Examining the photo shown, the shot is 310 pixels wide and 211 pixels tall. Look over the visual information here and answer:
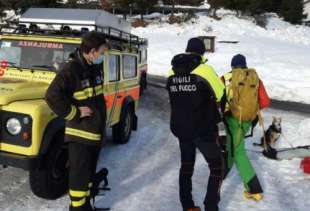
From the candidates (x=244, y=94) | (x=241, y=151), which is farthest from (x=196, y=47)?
(x=241, y=151)

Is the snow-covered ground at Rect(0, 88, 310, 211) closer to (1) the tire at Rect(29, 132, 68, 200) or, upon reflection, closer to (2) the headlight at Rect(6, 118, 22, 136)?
(1) the tire at Rect(29, 132, 68, 200)

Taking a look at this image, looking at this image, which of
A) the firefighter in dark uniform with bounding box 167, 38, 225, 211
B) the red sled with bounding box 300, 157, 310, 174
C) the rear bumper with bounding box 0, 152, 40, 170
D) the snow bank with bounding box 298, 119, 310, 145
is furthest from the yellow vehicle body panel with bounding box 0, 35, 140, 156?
the snow bank with bounding box 298, 119, 310, 145

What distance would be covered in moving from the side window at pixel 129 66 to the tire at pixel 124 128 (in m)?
0.64

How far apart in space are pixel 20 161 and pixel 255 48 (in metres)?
27.7

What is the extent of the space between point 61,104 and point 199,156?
4352 millimetres

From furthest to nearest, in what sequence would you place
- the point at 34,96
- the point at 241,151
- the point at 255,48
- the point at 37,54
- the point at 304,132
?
the point at 255,48 < the point at 304,132 < the point at 37,54 < the point at 241,151 < the point at 34,96

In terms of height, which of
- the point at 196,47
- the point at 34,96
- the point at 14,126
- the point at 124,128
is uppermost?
the point at 196,47

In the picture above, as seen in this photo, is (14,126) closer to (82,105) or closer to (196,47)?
(82,105)

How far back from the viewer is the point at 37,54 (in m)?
6.92

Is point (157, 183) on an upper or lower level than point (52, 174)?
lower

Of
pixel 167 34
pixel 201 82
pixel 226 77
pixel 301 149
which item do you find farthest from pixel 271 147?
pixel 167 34

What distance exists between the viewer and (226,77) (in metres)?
6.16

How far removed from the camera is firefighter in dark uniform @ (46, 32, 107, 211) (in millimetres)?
4379

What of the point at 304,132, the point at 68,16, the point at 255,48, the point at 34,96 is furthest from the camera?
the point at 255,48
